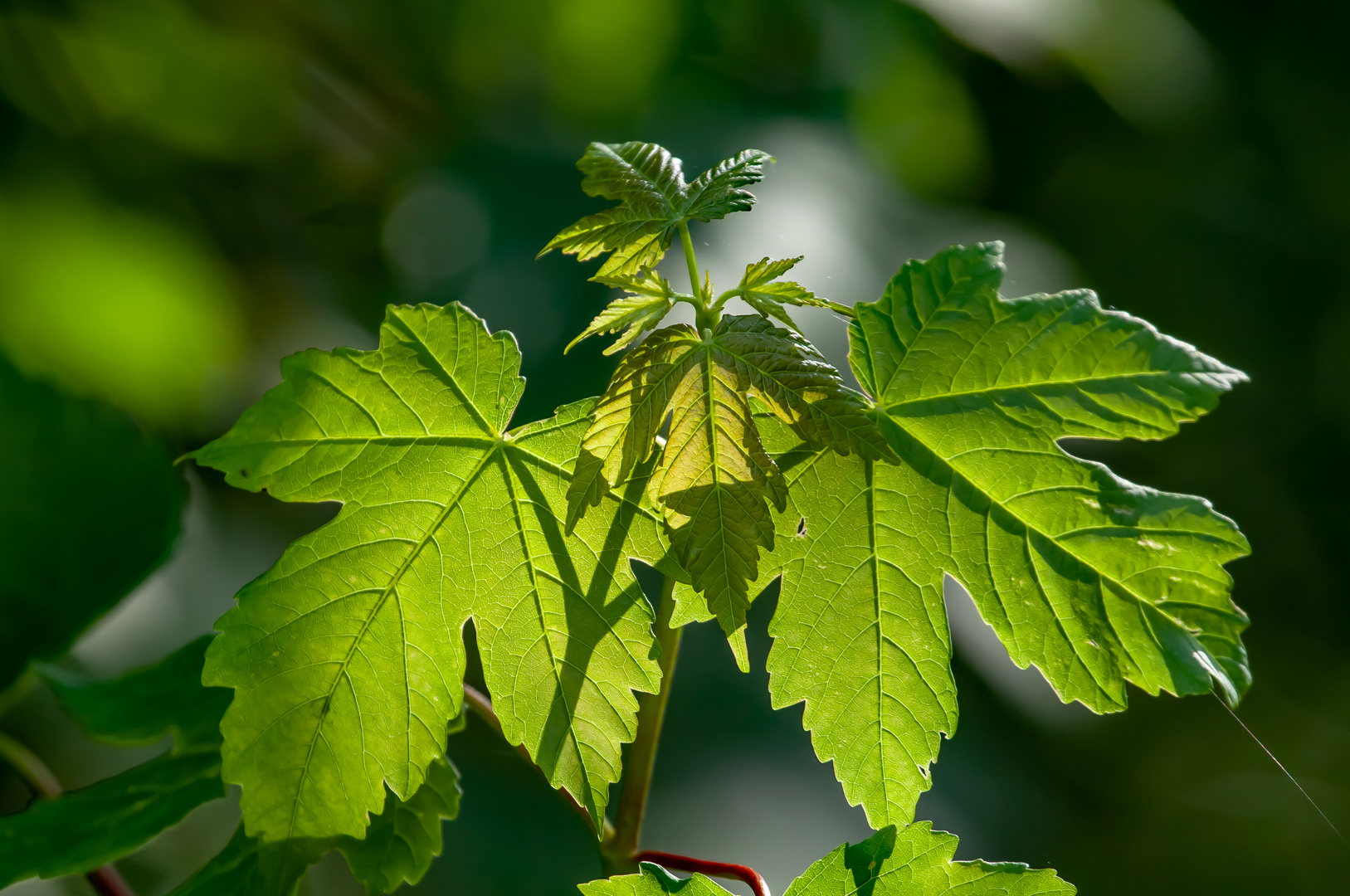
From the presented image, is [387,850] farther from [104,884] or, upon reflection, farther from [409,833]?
[104,884]

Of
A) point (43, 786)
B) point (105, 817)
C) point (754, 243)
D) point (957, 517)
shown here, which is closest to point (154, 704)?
point (105, 817)

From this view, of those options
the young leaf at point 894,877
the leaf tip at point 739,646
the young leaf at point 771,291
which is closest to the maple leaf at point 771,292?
the young leaf at point 771,291

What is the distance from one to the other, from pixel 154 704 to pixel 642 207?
0.46 m

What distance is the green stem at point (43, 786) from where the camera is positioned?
54 centimetres

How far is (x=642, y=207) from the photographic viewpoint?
14.0 inches

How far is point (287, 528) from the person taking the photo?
141 cm

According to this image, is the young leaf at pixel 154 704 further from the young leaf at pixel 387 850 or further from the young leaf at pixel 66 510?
the young leaf at pixel 66 510

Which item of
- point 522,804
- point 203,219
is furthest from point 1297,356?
point 203,219

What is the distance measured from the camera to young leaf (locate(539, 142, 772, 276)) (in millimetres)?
351

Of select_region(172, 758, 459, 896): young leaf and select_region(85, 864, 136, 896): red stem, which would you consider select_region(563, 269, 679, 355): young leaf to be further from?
select_region(85, 864, 136, 896): red stem

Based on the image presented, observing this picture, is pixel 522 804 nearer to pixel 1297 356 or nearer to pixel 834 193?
pixel 834 193

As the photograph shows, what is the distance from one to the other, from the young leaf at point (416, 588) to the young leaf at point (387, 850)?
71mm

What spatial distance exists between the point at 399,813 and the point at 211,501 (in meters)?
1.09

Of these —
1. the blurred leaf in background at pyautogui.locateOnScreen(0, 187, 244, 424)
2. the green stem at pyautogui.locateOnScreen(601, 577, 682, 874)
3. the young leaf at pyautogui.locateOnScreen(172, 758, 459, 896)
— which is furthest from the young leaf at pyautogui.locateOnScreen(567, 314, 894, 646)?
the blurred leaf in background at pyautogui.locateOnScreen(0, 187, 244, 424)
